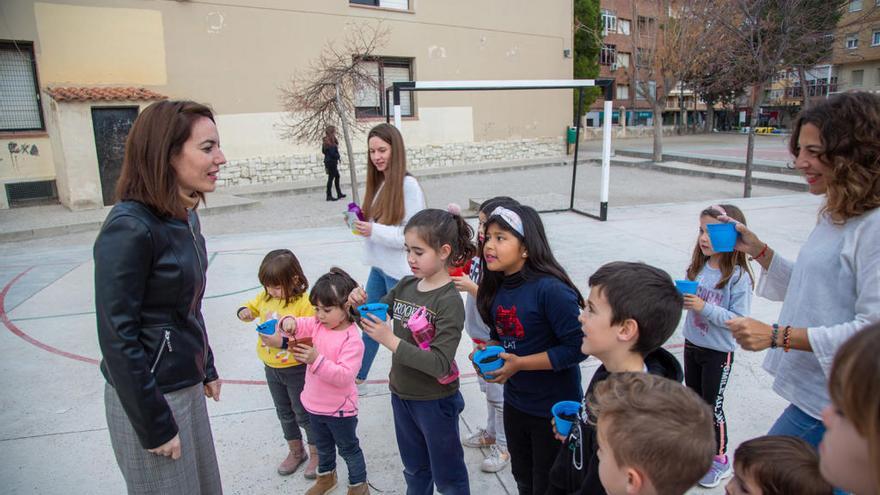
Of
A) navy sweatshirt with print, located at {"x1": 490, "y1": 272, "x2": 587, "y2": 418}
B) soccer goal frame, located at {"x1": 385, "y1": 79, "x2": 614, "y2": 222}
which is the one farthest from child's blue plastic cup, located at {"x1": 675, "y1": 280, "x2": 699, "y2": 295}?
soccer goal frame, located at {"x1": 385, "y1": 79, "x2": 614, "y2": 222}

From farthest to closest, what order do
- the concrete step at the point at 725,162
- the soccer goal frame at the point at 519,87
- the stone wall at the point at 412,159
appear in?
the stone wall at the point at 412,159 → the concrete step at the point at 725,162 → the soccer goal frame at the point at 519,87

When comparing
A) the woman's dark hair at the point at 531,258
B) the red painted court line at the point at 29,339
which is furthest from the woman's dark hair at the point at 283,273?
the red painted court line at the point at 29,339

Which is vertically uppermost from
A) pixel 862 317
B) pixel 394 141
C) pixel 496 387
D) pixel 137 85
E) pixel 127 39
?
pixel 127 39

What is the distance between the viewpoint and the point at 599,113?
44031 mm

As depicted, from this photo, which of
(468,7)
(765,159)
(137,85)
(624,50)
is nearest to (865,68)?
(624,50)

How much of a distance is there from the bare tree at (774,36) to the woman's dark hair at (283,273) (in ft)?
40.6

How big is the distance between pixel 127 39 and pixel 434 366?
55.3 ft

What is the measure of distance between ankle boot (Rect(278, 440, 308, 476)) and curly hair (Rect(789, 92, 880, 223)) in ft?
8.86

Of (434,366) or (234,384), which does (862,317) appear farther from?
(234,384)

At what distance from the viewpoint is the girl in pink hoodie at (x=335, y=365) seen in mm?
2607

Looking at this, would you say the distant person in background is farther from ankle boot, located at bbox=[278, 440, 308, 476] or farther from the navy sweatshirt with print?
the navy sweatshirt with print

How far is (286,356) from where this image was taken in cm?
282

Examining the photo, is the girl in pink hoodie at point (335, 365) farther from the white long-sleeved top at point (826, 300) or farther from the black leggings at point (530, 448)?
the white long-sleeved top at point (826, 300)

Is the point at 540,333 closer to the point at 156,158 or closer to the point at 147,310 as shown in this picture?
the point at 147,310
